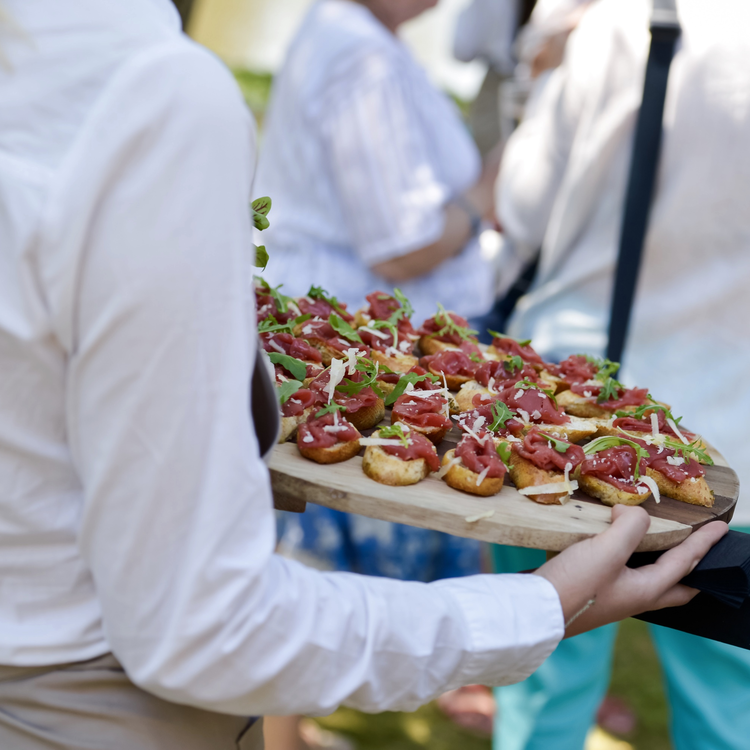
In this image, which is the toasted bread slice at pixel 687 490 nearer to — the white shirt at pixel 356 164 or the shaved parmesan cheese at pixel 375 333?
the shaved parmesan cheese at pixel 375 333

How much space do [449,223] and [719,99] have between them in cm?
119

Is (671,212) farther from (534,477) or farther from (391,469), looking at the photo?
(391,469)

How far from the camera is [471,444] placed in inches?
52.9

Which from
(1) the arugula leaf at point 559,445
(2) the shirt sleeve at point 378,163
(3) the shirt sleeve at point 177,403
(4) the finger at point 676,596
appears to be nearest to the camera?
(3) the shirt sleeve at point 177,403

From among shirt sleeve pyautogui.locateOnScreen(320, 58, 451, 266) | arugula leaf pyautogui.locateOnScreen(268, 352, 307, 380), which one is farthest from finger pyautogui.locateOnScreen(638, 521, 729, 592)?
shirt sleeve pyautogui.locateOnScreen(320, 58, 451, 266)

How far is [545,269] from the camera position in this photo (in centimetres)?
248

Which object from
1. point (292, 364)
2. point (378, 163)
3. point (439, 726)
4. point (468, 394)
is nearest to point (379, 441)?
point (292, 364)

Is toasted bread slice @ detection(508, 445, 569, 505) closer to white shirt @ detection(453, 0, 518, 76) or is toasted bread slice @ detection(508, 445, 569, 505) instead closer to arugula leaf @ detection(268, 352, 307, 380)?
arugula leaf @ detection(268, 352, 307, 380)

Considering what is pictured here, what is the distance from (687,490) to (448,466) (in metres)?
0.47

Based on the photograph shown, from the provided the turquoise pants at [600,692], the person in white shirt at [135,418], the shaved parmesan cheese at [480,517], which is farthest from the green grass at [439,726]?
the person in white shirt at [135,418]

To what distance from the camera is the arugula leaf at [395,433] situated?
1307 millimetres

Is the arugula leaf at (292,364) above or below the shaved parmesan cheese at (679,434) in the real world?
below

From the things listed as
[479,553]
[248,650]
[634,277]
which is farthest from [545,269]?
[248,650]

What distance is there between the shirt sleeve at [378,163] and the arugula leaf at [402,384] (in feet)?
4.25
